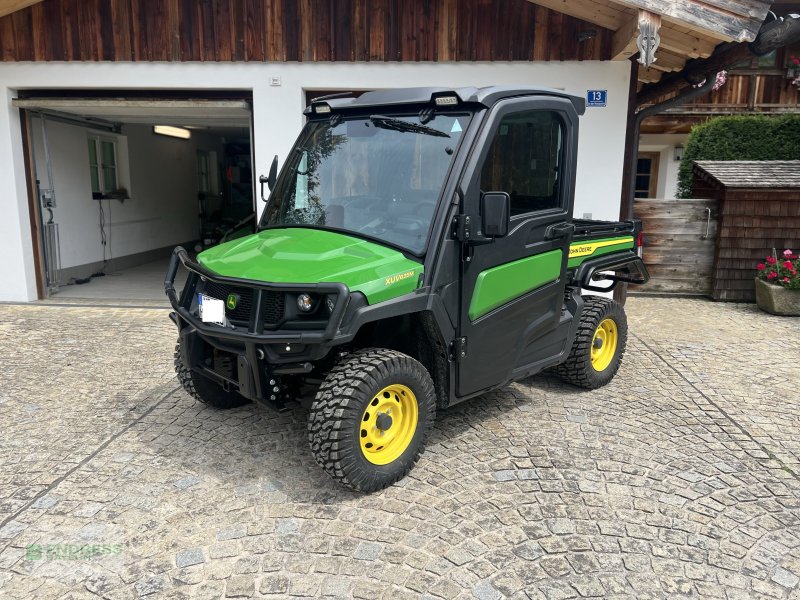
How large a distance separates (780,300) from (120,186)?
438 inches

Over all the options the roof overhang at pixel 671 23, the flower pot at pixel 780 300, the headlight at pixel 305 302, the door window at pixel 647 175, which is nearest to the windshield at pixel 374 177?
the headlight at pixel 305 302

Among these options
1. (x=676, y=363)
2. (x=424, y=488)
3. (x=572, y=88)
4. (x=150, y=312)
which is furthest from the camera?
(x=150, y=312)

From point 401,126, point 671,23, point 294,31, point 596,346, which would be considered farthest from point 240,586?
point 294,31

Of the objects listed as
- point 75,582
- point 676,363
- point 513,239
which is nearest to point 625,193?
point 676,363

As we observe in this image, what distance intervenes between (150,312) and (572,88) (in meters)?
5.95

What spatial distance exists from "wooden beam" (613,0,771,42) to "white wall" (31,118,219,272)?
315 inches

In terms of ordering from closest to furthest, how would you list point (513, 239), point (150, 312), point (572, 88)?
point (513, 239)
point (572, 88)
point (150, 312)

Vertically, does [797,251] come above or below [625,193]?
below

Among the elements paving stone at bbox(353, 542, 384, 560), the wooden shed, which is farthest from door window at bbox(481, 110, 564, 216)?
the wooden shed

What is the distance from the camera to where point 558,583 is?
109 inches

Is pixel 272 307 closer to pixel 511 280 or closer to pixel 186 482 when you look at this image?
pixel 186 482

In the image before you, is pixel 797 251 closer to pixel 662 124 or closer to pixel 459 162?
pixel 662 124

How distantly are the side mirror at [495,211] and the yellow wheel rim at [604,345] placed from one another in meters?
2.26

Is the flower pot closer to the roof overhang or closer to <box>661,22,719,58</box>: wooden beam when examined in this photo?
the roof overhang
